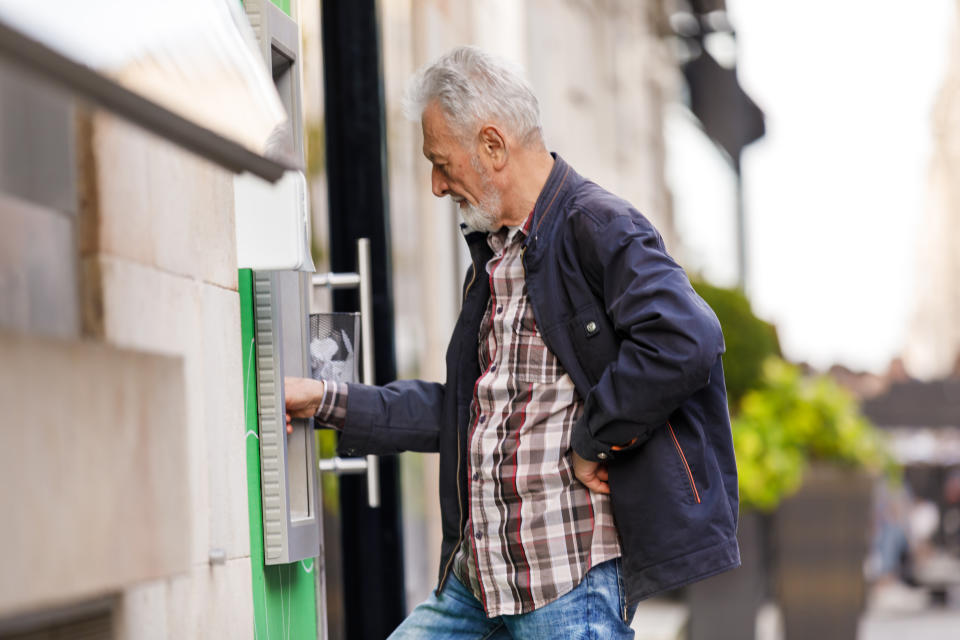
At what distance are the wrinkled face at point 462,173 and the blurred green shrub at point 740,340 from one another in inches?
194

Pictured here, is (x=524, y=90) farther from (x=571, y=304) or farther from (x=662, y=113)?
(x=662, y=113)

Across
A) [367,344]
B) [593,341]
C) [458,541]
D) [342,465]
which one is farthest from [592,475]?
[367,344]

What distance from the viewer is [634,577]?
2.46m

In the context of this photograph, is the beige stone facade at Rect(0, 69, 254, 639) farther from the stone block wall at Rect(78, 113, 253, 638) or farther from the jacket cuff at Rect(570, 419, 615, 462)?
the jacket cuff at Rect(570, 419, 615, 462)

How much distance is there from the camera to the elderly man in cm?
242

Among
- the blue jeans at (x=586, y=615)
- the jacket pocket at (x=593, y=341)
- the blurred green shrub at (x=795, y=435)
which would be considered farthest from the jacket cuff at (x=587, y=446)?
the blurred green shrub at (x=795, y=435)

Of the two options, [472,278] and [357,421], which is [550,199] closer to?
[472,278]

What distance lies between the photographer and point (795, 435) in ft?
23.4

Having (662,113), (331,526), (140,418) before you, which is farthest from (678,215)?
(140,418)

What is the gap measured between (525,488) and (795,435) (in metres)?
4.88

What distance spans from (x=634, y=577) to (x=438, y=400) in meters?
0.68

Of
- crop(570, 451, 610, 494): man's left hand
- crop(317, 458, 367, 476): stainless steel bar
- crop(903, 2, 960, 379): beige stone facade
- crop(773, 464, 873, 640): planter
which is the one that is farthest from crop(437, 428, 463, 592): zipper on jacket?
crop(903, 2, 960, 379): beige stone facade

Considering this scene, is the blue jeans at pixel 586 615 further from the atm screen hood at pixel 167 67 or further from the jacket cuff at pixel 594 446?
the atm screen hood at pixel 167 67

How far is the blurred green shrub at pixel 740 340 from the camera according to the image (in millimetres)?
7609
